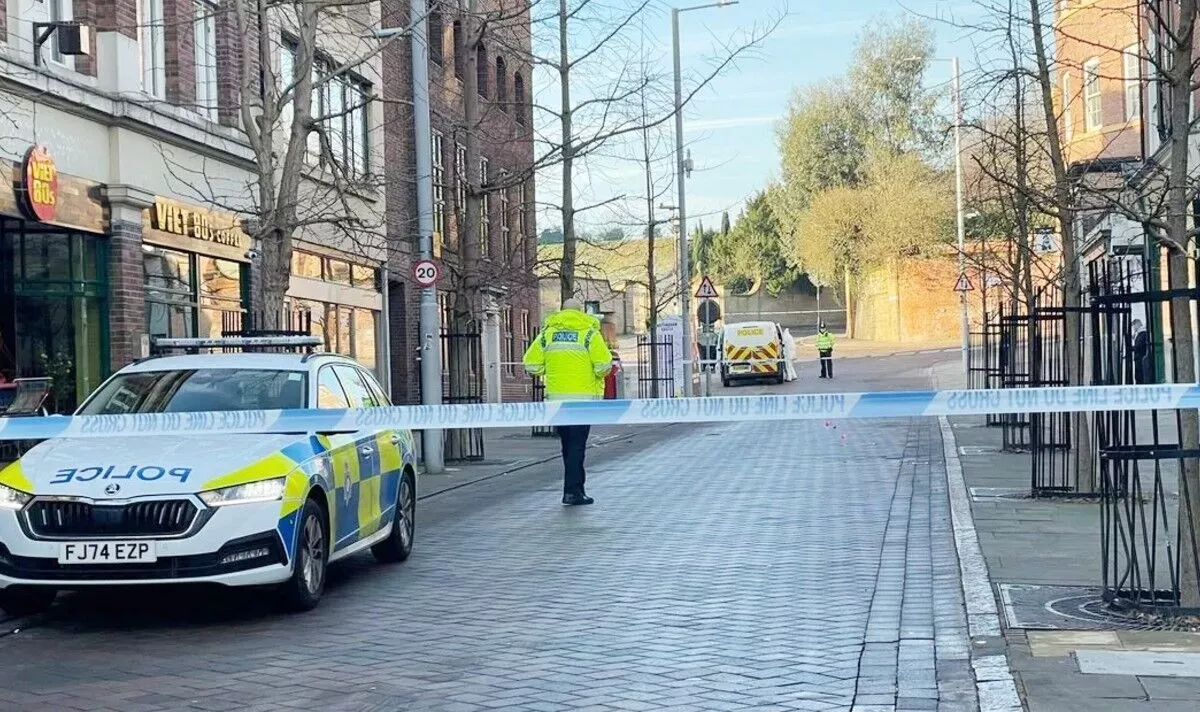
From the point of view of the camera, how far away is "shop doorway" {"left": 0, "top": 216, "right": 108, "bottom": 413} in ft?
52.8

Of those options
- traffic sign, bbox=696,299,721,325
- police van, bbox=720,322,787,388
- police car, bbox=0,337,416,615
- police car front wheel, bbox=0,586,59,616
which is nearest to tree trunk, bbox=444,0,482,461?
police car, bbox=0,337,416,615

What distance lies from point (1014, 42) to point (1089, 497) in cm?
391

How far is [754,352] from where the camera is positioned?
44469 mm

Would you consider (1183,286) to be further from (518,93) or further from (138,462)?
(518,93)

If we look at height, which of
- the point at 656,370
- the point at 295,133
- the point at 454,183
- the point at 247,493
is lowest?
the point at 247,493

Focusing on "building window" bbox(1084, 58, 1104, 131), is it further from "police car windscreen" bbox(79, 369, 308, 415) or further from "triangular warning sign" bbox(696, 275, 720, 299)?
"police car windscreen" bbox(79, 369, 308, 415)

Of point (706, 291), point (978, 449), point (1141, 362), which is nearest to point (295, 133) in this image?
point (1141, 362)

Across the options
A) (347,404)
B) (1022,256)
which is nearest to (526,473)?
(1022,256)

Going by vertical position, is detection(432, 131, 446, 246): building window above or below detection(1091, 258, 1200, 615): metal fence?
above

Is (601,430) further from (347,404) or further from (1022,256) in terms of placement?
(347,404)

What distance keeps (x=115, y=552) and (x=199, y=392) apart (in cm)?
189

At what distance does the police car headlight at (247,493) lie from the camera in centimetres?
782

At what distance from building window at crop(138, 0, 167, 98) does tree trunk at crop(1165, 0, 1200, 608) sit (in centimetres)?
1378

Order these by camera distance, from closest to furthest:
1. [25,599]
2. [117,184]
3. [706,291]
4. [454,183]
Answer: [25,599], [117,184], [454,183], [706,291]
